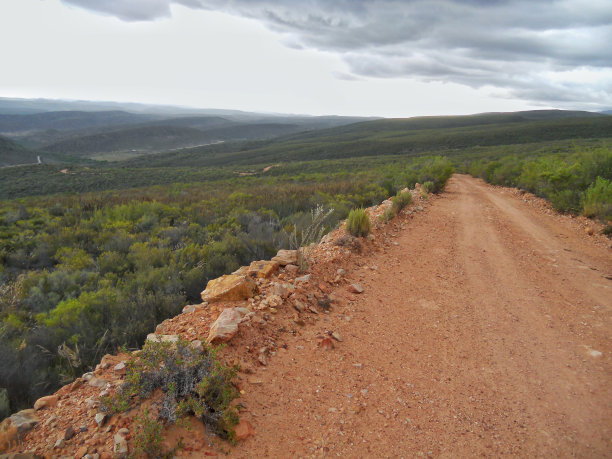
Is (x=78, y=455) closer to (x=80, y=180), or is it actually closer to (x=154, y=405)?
(x=154, y=405)

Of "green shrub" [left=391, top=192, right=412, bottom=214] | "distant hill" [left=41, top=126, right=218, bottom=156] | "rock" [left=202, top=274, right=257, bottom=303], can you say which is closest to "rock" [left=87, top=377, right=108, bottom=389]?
"rock" [left=202, top=274, right=257, bottom=303]

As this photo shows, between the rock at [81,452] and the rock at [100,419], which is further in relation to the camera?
the rock at [100,419]

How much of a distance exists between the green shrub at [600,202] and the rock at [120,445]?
33.6 ft

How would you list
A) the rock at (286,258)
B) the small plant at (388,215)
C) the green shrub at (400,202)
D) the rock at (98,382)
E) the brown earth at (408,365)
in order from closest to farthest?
1. the brown earth at (408,365)
2. the rock at (98,382)
3. the rock at (286,258)
4. the small plant at (388,215)
5. the green shrub at (400,202)

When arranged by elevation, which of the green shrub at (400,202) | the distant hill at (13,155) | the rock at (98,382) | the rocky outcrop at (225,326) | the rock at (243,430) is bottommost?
the distant hill at (13,155)

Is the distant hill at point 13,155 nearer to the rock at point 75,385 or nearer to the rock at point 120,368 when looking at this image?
the rock at point 75,385

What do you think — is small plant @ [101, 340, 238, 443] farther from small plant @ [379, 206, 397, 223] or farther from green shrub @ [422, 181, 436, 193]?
green shrub @ [422, 181, 436, 193]

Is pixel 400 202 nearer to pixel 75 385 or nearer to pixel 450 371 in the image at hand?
pixel 450 371

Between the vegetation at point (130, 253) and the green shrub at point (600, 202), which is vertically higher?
the green shrub at point (600, 202)

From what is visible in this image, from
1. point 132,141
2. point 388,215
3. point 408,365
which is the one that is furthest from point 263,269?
point 132,141

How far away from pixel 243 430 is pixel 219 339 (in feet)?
3.02

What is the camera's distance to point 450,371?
3.13 meters

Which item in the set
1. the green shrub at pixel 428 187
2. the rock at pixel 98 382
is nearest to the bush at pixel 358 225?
the rock at pixel 98 382

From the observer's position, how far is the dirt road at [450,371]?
95.5 inches
